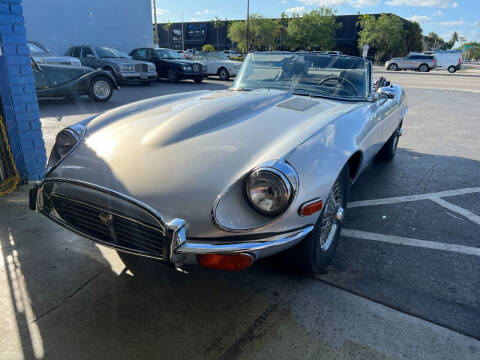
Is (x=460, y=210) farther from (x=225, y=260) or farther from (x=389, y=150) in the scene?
(x=225, y=260)

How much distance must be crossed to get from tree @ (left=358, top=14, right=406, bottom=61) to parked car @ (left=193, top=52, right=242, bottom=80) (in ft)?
130

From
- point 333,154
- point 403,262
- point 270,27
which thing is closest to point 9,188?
point 333,154

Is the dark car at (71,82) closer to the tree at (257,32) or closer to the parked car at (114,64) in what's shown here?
the parked car at (114,64)

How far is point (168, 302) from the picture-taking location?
2.09 metres

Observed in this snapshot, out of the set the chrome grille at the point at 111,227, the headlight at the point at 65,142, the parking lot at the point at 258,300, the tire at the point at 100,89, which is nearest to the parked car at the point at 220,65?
the tire at the point at 100,89

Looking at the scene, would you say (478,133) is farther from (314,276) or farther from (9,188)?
(9,188)

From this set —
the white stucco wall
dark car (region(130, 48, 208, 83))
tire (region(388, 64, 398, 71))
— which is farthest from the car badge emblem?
tire (region(388, 64, 398, 71))

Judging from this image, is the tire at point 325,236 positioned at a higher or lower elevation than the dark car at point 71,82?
lower

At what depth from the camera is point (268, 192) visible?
5.77 ft

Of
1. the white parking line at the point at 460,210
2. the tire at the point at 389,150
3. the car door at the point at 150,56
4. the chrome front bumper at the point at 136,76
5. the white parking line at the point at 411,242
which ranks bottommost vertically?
the white parking line at the point at 411,242

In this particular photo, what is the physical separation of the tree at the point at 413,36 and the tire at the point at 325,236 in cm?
6497

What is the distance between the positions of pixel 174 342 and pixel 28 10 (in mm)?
18835

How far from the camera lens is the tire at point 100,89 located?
8.88 metres

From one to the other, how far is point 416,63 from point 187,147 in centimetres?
3648
